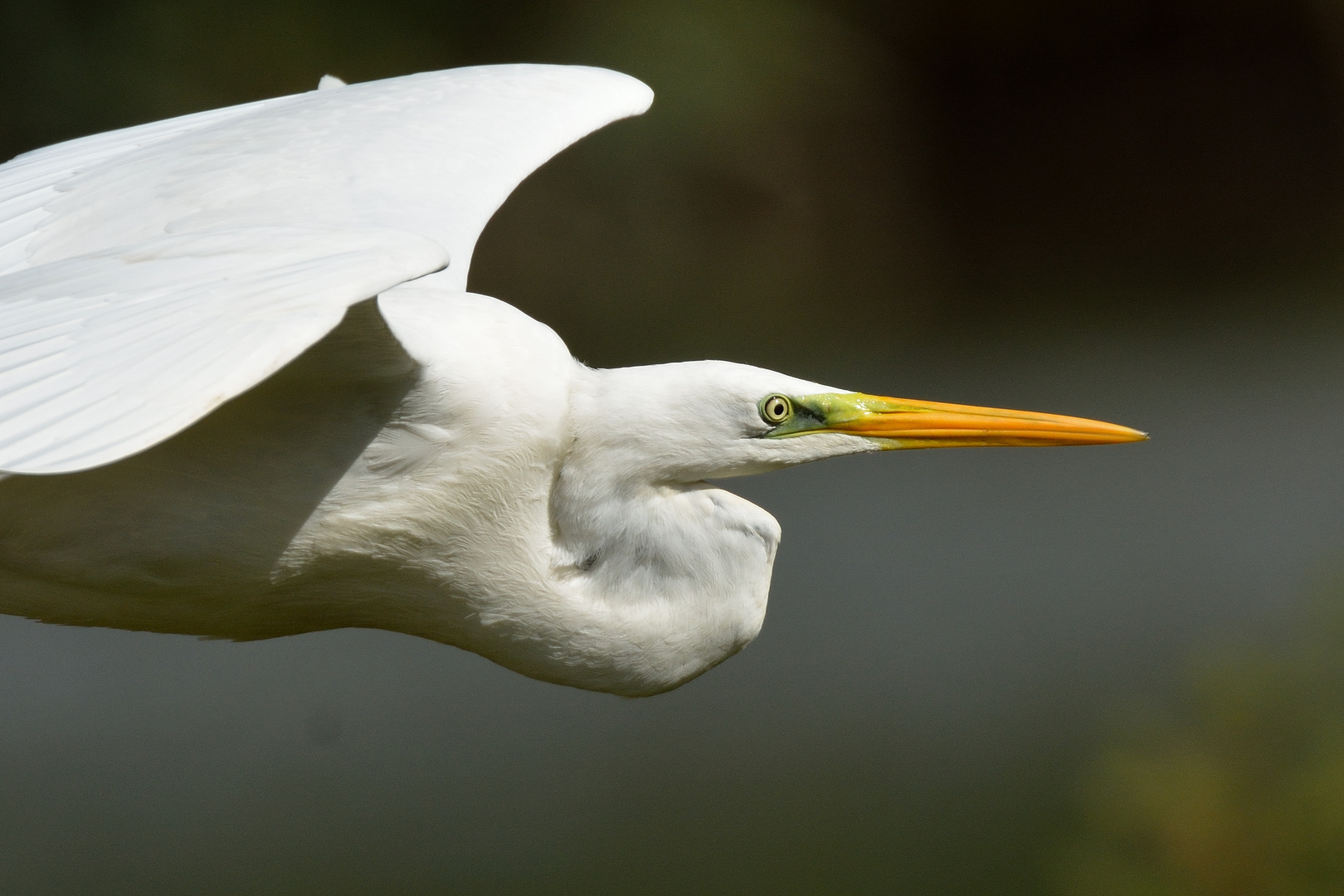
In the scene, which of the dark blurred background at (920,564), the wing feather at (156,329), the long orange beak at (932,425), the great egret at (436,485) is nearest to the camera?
the wing feather at (156,329)

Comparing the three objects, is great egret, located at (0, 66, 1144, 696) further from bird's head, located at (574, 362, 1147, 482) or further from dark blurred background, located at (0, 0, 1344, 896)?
dark blurred background, located at (0, 0, 1344, 896)

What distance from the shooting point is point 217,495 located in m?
1.07

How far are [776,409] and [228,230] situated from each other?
0.52 meters

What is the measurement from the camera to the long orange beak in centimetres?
117

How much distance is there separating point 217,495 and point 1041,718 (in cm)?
385

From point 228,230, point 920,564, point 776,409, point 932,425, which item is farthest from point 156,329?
point 920,564

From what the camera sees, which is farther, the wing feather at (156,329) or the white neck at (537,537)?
the white neck at (537,537)

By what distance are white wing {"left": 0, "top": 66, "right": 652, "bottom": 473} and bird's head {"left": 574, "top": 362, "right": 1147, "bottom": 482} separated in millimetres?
256

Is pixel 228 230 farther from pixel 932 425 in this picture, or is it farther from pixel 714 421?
pixel 932 425

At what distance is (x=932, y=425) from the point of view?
1.23 m

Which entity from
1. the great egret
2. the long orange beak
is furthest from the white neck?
the long orange beak

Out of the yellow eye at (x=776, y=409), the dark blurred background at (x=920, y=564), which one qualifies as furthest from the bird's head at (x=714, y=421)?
the dark blurred background at (x=920, y=564)

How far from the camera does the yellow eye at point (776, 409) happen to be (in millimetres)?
1139

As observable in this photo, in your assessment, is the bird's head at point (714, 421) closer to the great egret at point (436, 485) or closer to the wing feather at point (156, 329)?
the great egret at point (436, 485)
